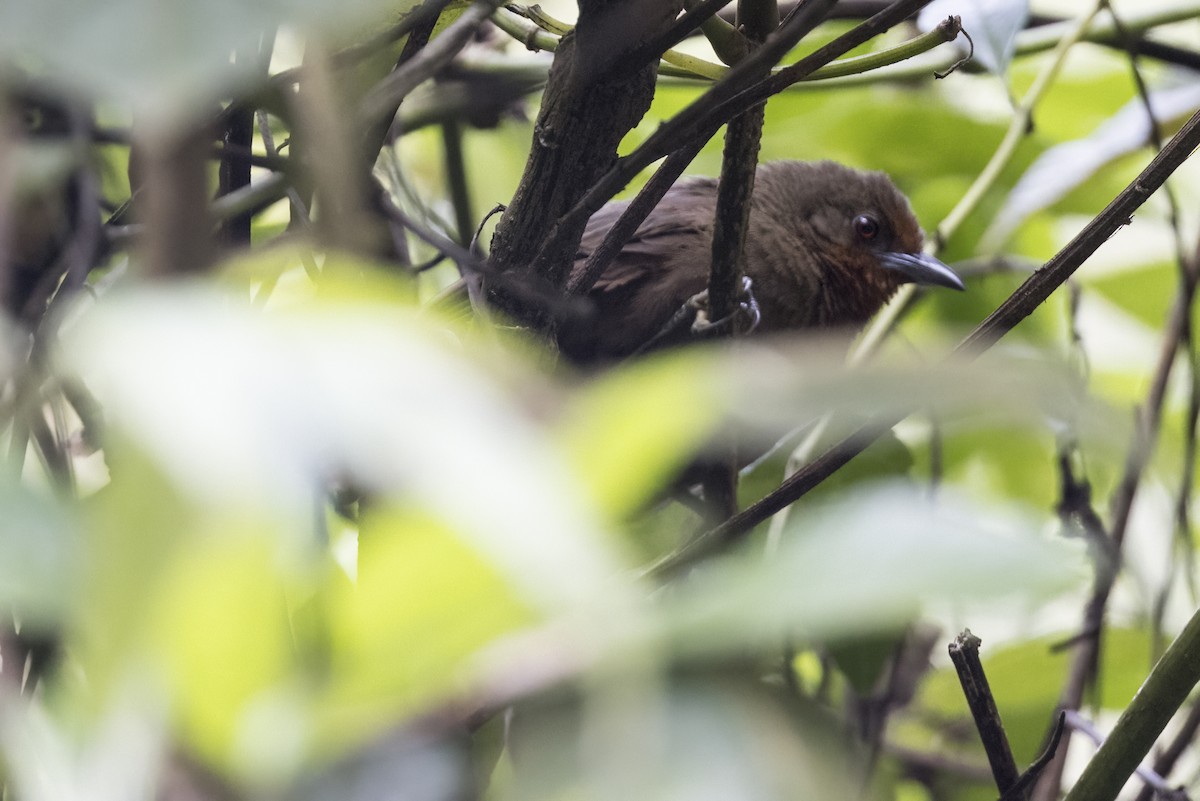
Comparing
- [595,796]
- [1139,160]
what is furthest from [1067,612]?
[595,796]

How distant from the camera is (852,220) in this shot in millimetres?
2541

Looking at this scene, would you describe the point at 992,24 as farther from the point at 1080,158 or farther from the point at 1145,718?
the point at 1145,718

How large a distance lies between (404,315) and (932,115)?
1836 millimetres

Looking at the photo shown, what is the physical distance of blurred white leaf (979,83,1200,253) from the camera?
1854 mm

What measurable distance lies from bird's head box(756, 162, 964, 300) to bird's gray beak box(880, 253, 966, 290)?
0.01 m

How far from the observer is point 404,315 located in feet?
1.24

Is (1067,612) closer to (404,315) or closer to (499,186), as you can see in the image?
(499,186)

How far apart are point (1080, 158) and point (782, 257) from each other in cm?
64

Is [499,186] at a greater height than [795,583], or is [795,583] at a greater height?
[795,583]

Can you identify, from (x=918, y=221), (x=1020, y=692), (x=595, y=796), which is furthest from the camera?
(x=918, y=221)

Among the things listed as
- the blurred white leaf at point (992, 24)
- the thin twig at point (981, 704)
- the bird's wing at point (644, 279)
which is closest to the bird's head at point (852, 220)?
the bird's wing at point (644, 279)

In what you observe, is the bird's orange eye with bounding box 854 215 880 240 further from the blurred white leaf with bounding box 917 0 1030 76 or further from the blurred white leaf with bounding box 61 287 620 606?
the blurred white leaf with bounding box 61 287 620 606

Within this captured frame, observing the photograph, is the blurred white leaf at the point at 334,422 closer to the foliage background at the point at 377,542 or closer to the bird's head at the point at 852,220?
the foliage background at the point at 377,542

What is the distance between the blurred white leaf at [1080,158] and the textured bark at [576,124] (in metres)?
0.94
